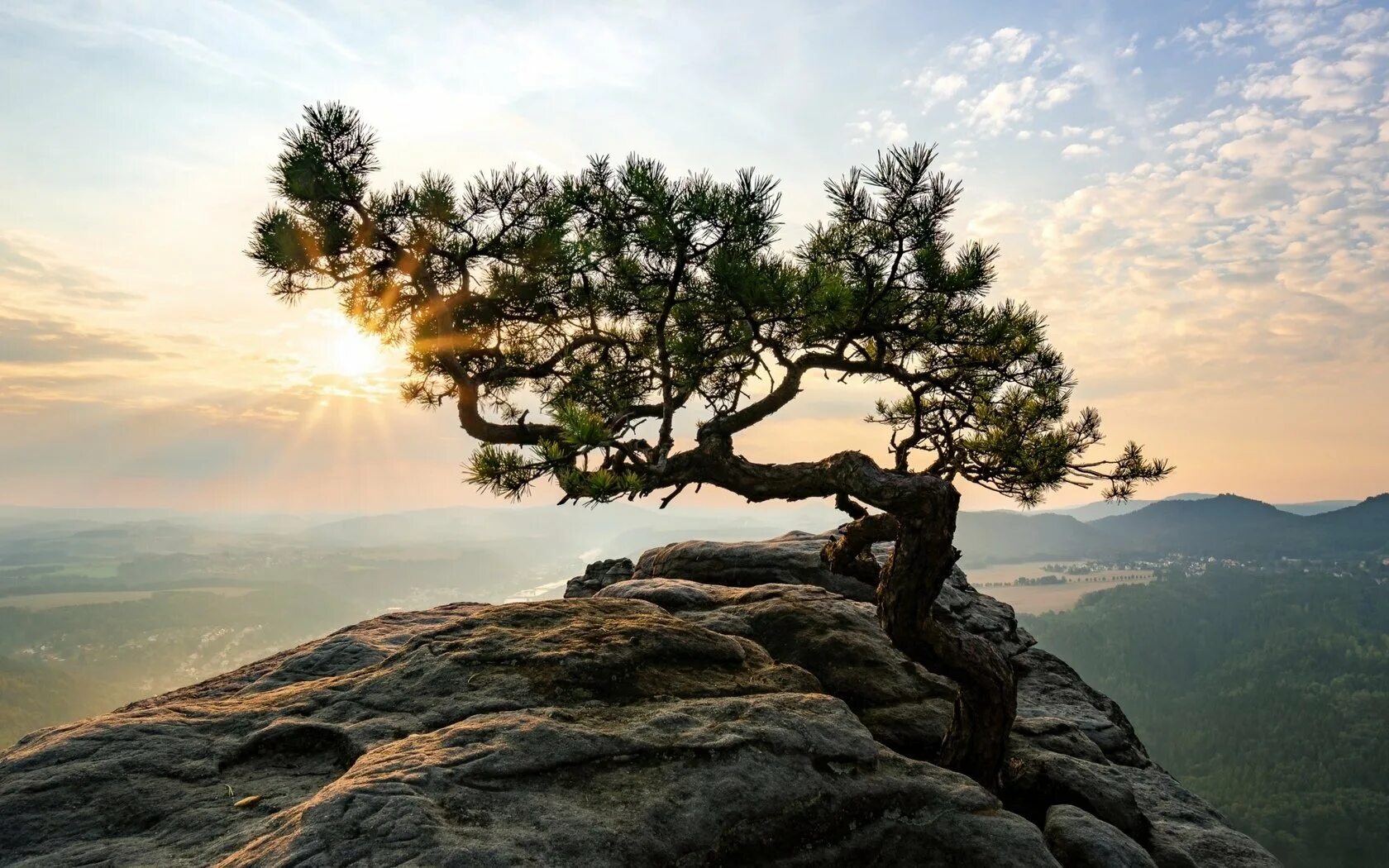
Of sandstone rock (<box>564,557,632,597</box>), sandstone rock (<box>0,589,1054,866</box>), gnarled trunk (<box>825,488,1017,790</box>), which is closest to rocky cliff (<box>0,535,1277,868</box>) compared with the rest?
sandstone rock (<box>0,589,1054,866</box>)

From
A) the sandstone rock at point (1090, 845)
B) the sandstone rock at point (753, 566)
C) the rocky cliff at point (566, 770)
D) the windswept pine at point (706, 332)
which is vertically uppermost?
the windswept pine at point (706, 332)

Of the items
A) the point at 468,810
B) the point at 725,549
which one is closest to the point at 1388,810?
the point at 725,549

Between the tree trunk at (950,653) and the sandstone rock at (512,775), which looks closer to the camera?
the sandstone rock at (512,775)

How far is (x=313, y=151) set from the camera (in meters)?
8.24

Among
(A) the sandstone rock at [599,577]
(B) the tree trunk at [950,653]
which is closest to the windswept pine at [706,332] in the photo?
(B) the tree trunk at [950,653]

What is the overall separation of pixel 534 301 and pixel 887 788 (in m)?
7.55

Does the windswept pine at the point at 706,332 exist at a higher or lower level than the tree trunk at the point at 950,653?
higher

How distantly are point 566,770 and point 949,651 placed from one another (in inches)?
196

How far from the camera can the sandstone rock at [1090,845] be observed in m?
6.95

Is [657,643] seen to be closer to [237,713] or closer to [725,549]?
[237,713]

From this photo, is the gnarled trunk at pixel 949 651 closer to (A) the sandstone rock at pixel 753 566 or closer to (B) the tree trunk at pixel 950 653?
(B) the tree trunk at pixel 950 653

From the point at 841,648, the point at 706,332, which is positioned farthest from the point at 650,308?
the point at 841,648

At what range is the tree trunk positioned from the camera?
27.3 feet

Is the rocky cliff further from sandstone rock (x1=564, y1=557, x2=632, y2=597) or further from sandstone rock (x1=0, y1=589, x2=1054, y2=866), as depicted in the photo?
sandstone rock (x1=564, y1=557, x2=632, y2=597)
